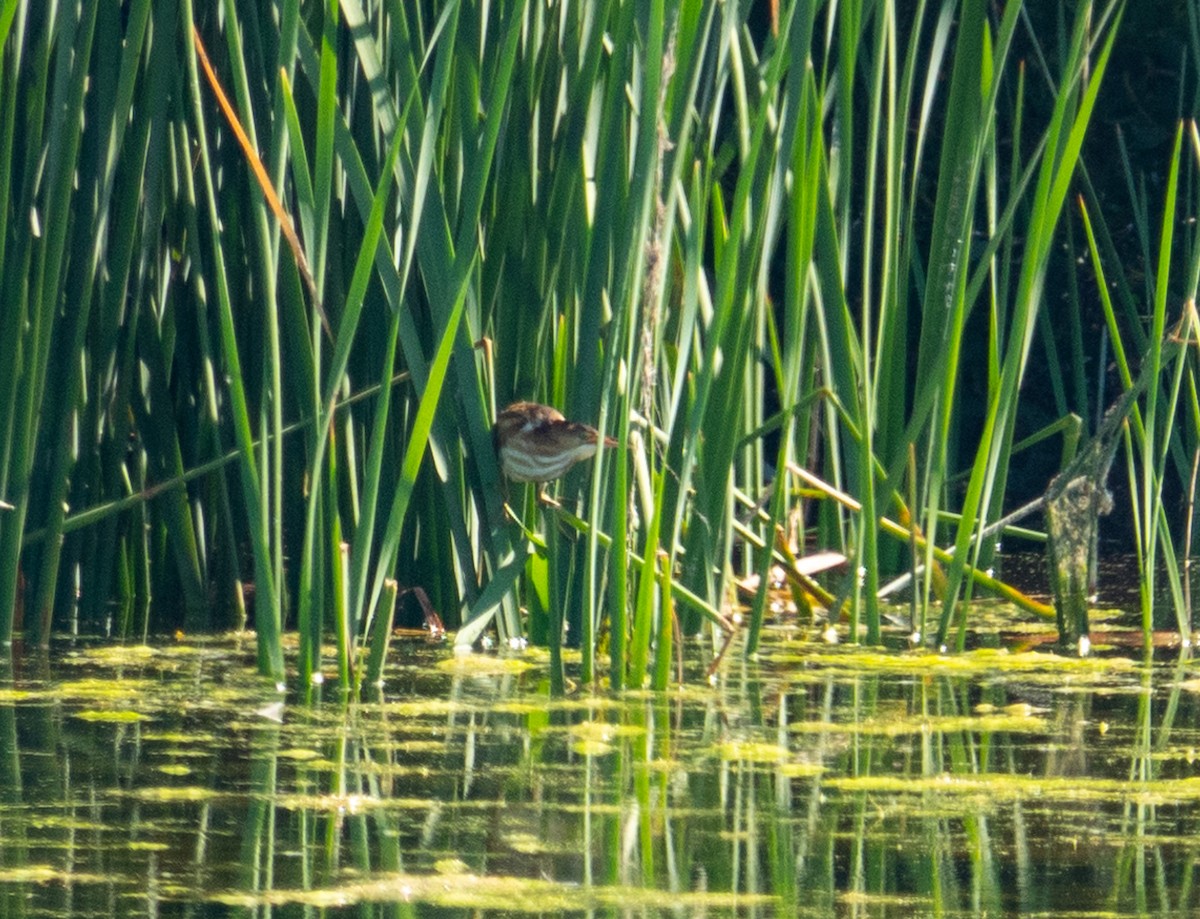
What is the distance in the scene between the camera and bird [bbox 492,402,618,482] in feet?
8.91

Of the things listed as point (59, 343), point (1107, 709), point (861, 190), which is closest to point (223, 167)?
point (59, 343)

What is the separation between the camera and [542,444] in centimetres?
274

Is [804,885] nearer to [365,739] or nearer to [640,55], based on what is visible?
[365,739]

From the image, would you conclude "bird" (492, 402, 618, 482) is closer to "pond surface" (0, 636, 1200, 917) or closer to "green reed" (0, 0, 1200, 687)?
"green reed" (0, 0, 1200, 687)

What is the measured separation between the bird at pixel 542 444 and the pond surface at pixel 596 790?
1.09 ft

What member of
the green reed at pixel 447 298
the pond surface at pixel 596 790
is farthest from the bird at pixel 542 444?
the pond surface at pixel 596 790

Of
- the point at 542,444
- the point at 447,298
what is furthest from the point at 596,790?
the point at 447,298

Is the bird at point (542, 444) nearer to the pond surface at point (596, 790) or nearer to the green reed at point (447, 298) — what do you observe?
the green reed at point (447, 298)

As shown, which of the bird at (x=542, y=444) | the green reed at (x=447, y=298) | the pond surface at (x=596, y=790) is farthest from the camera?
the bird at (x=542, y=444)

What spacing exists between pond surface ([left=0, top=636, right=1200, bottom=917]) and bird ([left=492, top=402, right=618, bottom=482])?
332 millimetres

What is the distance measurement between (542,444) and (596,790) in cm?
69

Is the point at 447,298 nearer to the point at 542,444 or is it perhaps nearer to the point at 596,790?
the point at 542,444

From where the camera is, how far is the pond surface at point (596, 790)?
177 cm

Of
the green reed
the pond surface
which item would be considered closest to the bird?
the green reed
